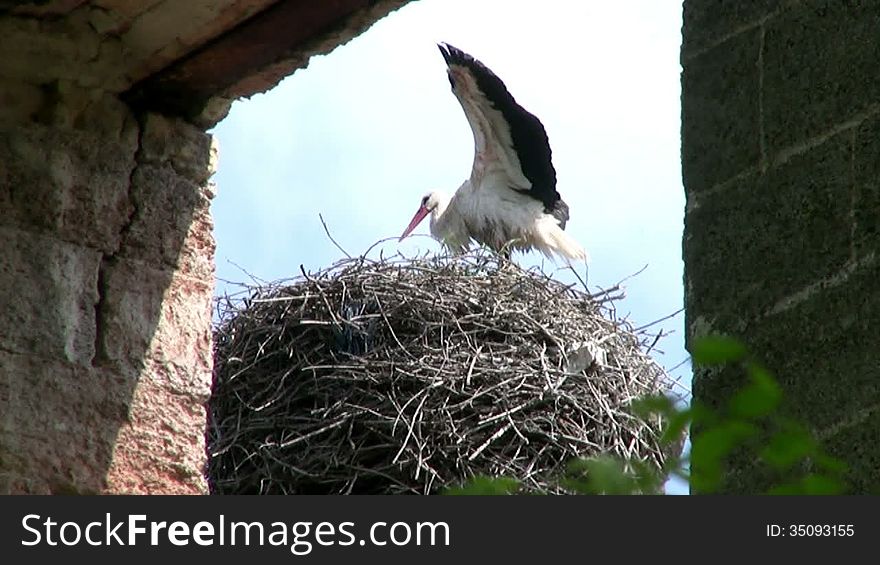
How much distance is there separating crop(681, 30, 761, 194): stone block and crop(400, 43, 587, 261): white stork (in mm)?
7367

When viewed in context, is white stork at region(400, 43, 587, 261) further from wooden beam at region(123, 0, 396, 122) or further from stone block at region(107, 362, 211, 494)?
stone block at region(107, 362, 211, 494)

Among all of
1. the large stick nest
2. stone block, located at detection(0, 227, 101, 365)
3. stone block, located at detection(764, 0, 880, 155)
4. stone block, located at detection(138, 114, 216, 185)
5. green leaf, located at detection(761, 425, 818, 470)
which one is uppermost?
the large stick nest

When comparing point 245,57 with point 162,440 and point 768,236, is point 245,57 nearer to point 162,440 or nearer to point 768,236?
point 162,440

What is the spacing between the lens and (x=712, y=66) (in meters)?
2.59

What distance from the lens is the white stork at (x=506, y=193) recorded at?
1019cm

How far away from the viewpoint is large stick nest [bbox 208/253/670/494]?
23.3ft

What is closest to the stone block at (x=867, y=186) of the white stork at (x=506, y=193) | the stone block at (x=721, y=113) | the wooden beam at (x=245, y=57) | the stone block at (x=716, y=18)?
the stone block at (x=721, y=113)

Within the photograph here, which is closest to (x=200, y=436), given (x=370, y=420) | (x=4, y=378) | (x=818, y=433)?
(x=4, y=378)

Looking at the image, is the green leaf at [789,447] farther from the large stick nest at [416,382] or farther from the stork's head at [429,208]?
the stork's head at [429,208]

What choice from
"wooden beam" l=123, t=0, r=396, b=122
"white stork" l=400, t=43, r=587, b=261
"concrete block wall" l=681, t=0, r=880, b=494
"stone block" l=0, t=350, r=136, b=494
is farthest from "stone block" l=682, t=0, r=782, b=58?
"white stork" l=400, t=43, r=587, b=261

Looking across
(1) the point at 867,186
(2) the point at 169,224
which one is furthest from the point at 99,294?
(1) the point at 867,186

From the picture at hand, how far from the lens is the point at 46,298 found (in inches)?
142

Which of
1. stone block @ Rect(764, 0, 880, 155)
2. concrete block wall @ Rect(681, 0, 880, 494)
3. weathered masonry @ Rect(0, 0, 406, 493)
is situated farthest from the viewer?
weathered masonry @ Rect(0, 0, 406, 493)

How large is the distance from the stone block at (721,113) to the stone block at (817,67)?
0.03 m
